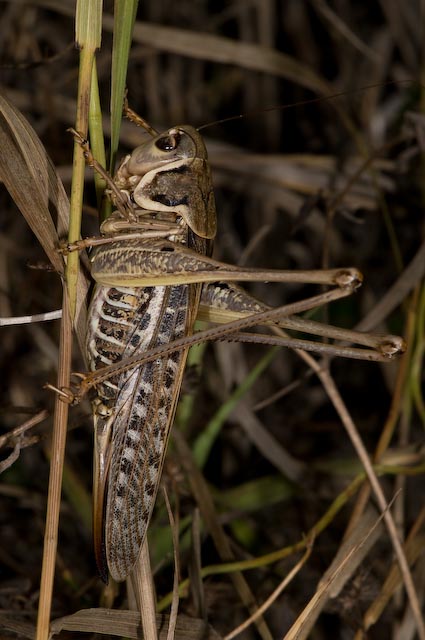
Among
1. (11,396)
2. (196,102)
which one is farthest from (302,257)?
(11,396)

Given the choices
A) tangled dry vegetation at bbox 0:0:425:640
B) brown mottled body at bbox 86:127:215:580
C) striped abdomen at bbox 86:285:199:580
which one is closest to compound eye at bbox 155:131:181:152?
brown mottled body at bbox 86:127:215:580

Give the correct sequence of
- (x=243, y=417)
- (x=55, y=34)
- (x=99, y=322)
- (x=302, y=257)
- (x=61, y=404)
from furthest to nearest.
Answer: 1. (x=302, y=257)
2. (x=55, y=34)
3. (x=243, y=417)
4. (x=99, y=322)
5. (x=61, y=404)

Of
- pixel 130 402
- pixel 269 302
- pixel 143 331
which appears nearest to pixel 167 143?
pixel 143 331

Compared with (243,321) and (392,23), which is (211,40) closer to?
(392,23)

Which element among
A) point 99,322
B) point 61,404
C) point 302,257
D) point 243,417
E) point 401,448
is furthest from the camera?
point 302,257

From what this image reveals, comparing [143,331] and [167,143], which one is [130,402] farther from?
[167,143]

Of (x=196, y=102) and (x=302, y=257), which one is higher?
(x=196, y=102)
